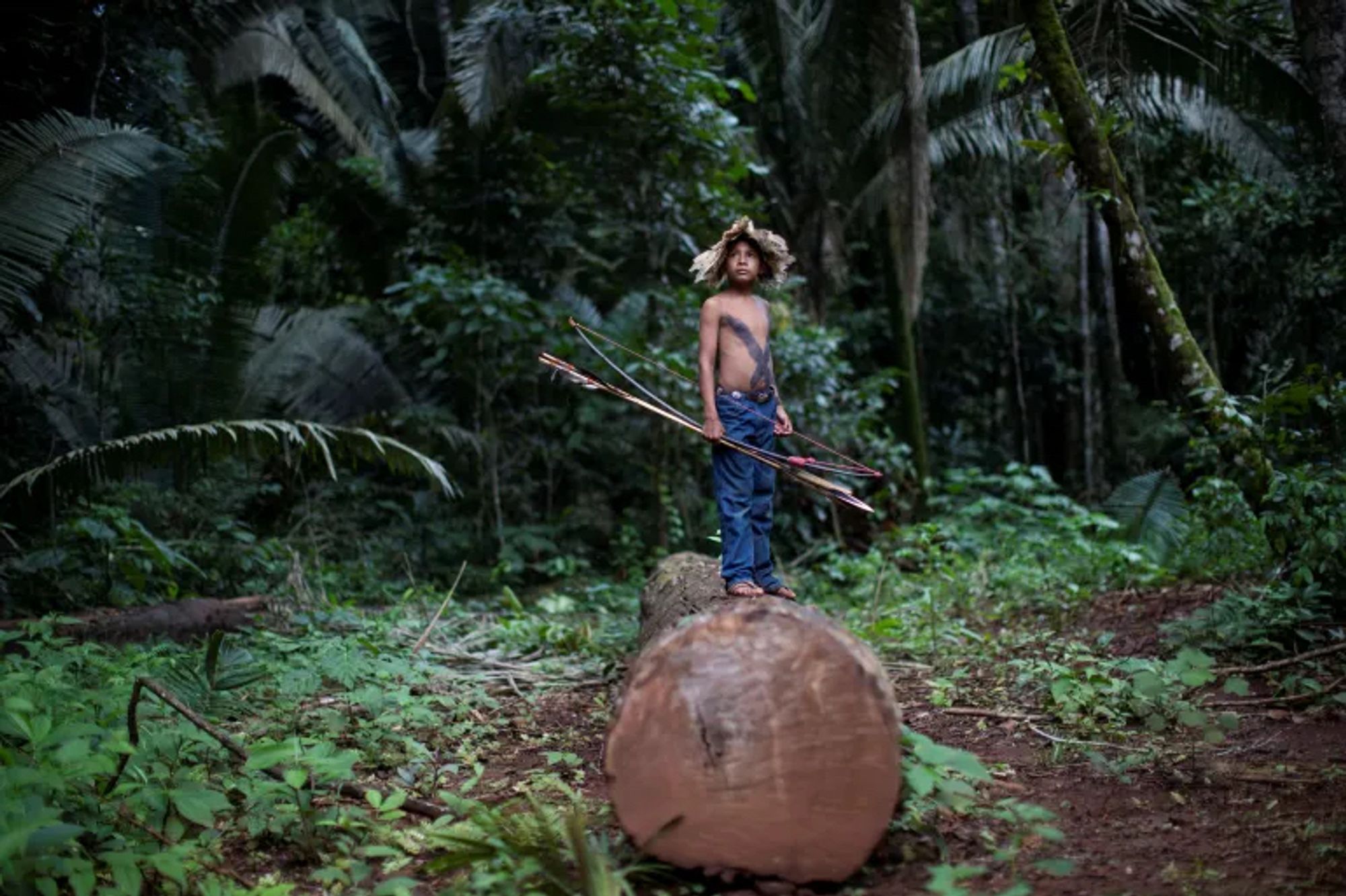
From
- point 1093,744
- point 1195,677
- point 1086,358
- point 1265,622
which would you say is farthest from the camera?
point 1086,358

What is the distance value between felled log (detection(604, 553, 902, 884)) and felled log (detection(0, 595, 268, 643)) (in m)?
4.08

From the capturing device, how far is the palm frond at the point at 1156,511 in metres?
7.23

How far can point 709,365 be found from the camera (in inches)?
166

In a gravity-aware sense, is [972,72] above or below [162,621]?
above

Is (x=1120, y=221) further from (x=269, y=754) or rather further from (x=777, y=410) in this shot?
(x=269, y=754)

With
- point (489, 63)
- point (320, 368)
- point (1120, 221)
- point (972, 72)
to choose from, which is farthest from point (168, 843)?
point (972, 72)

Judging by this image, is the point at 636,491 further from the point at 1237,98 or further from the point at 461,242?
the point at 1237,98

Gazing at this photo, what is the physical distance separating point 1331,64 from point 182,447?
22.1ft

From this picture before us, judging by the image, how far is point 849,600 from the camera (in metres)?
8.25

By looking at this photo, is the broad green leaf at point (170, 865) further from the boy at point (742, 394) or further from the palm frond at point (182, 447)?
the palm frond at point (182, 447)

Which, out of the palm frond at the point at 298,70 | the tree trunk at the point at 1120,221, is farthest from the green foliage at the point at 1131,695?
the palm frond at the point at 298,70

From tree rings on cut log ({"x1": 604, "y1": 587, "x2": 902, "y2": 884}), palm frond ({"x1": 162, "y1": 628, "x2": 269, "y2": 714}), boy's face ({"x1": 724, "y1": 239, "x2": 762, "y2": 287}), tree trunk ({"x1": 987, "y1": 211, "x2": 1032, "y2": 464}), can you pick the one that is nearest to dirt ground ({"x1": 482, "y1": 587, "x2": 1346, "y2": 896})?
tree rings on cut log ({"x1": 604, "y1": 587, "x2": 902, "y2": 884})

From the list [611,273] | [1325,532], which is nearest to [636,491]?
[611,273]

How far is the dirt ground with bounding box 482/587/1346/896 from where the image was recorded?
270 cm
